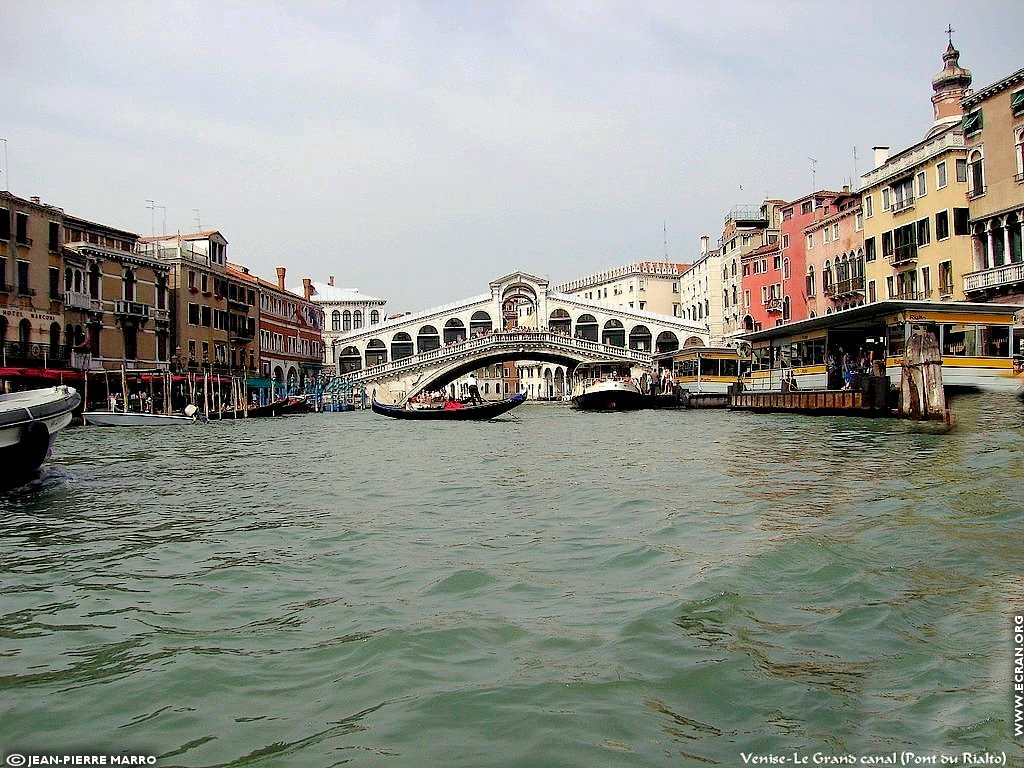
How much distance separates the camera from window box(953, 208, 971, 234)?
2450 cm

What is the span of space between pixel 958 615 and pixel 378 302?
198 feet

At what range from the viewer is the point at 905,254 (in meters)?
27.1

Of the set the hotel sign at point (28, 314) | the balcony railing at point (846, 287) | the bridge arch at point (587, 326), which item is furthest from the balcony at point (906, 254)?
the bridge arch at point (587, 326)

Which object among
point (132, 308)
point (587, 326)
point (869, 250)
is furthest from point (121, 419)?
point (587, 326)

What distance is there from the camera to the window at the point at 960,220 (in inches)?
965

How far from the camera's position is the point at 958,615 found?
152 inches

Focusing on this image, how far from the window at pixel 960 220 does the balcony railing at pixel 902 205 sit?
2.37m

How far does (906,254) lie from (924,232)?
943mm

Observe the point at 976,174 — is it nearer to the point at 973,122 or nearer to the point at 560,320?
the point at 973,122

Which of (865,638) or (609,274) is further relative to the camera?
(609,274)

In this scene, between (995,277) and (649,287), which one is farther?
(649,287)

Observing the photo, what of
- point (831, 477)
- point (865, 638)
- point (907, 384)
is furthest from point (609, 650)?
point (907, 384)

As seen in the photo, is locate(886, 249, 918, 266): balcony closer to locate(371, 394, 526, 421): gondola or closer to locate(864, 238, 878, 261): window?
locate(864, 238, 878, 261): window

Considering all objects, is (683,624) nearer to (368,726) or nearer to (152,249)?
(368,726)
